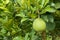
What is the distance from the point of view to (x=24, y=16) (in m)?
1.17

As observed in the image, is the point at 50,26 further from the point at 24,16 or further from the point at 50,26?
the point at 24,16

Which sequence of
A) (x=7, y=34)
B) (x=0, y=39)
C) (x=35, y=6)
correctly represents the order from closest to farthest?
(x=35, y=6) → (x=7, y=34) → (x=0, y=39)

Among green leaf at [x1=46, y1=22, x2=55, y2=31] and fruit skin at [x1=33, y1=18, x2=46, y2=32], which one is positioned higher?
fruit skin at [x1=33, y1=18, x2=46, y2=32]

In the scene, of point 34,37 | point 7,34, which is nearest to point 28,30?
point 34,37

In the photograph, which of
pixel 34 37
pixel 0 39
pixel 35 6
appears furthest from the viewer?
pixel 0 39

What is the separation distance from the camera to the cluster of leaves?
1.13 metres

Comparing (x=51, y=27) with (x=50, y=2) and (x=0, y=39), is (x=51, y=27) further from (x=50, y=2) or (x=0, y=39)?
(x=0, y=39)

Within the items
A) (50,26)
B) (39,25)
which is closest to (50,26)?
(50,26)

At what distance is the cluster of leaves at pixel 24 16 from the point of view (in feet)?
3.69

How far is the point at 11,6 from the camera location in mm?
1338

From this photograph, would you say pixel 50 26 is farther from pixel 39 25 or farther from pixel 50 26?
Result: pixel 39 25

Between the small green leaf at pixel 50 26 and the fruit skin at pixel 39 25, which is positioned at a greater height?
the fruit skin at pixel 39 25

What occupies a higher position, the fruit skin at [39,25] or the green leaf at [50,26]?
the fruit skin at [39,25]

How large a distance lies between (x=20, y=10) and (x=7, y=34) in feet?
0.91
